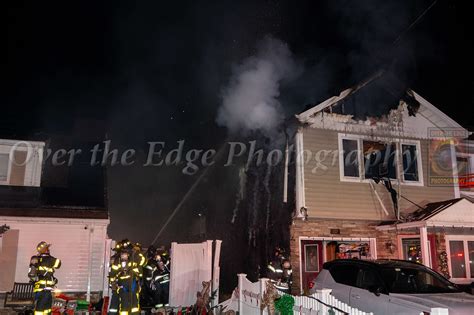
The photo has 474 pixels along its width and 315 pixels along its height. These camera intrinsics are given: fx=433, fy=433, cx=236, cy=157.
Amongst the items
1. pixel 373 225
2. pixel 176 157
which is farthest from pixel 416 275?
pixel 176 157

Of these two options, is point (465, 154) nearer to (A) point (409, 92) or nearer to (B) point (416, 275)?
(A) point (409, 92)

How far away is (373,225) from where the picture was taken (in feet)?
43.4

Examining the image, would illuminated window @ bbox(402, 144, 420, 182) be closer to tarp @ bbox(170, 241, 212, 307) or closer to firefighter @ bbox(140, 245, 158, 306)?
tarp @ bbox(170, 241, 212, 307)

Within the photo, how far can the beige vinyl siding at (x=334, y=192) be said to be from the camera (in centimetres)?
1277

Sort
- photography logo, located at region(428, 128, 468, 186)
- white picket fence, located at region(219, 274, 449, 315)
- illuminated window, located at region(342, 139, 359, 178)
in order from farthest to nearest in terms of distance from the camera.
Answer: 1. photography logo, located at region(428, 128, 468, 186)
2. illuminated window, located at region(342, 139, 359, 178)
3. white picket fence, located at region(219, 274, 449, 315)

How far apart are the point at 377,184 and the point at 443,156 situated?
106 inches

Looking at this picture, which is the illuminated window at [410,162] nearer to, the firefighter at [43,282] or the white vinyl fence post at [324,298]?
the white vinyl fence post at [324,298]

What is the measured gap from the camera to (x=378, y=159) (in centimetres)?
1385

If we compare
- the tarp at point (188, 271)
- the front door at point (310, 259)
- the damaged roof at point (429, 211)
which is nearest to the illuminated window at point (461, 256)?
the damaged roof at point (429, 211)

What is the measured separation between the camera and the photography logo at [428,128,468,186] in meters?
14.1

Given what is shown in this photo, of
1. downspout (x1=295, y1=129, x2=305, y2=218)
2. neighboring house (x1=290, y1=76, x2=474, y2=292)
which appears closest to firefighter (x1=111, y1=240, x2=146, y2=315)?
neighboring house (x1=290, y1=76, x2=474, y2=292)

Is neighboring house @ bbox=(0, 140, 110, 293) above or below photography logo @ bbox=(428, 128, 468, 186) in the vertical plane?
below

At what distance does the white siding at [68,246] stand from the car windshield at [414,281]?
8758 mm

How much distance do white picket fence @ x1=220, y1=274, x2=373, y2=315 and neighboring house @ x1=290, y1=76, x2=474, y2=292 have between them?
2.70m
